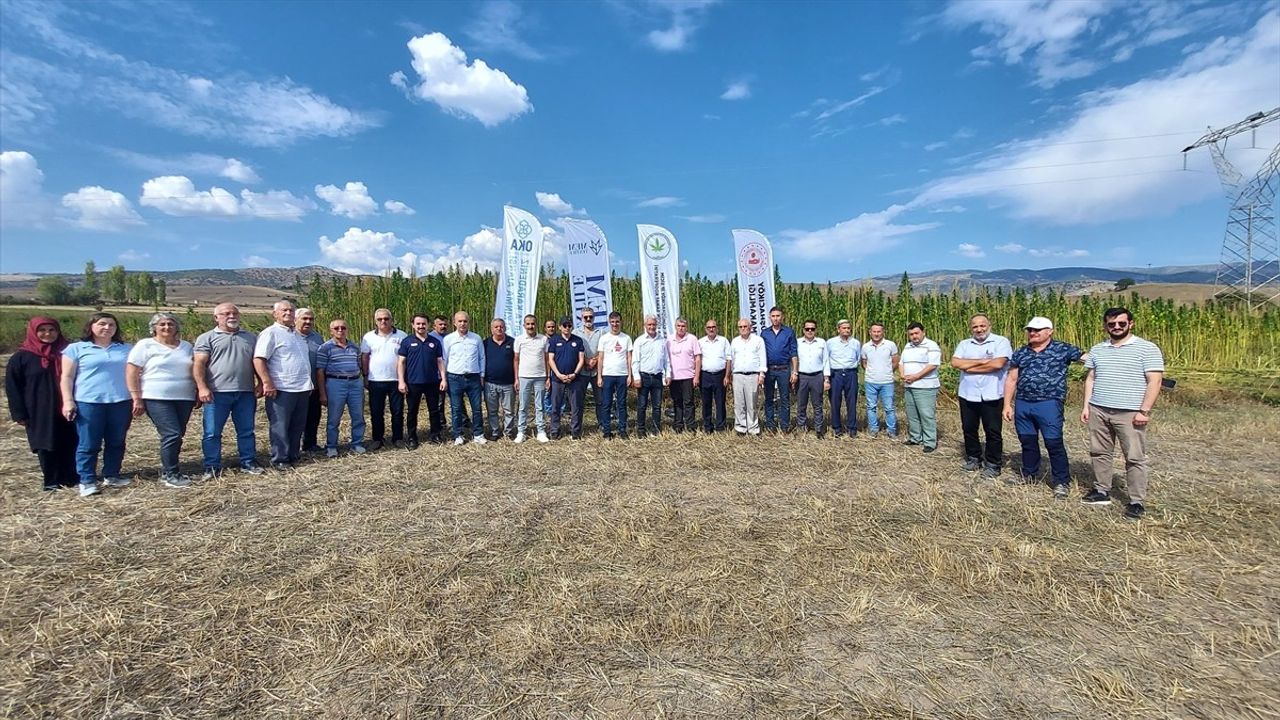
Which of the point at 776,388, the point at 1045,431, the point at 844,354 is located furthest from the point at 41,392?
the point at 1045,431

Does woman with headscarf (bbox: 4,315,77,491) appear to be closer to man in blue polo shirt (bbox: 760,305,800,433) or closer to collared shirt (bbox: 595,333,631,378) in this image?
collared shirt (bbox: 595,333,631,378)

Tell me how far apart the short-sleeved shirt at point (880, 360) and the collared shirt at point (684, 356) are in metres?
2.23

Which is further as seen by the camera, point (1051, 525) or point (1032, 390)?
point (1032, 390)

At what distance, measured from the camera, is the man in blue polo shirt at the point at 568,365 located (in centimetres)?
728

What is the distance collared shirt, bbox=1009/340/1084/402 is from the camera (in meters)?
5.03

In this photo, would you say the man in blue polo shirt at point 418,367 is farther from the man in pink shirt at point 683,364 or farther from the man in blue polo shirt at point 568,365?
the man in pink shirt at point 683,364

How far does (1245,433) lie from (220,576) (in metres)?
11.6

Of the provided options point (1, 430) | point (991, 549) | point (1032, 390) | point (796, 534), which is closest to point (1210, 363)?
point (1032, 390)

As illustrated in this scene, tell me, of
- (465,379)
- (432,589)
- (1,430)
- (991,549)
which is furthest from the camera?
(1,430)

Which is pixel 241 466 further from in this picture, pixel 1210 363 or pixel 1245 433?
pixel 1210 363

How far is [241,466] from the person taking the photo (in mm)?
5984

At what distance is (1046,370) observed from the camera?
5066mm

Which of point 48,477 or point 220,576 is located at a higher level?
point 48,477

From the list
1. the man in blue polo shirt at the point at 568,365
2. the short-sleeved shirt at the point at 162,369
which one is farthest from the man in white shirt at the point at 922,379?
the short-sleeved shirt at the point at 162,369
